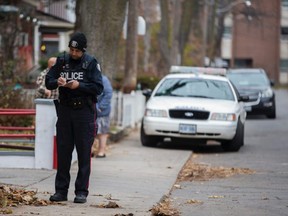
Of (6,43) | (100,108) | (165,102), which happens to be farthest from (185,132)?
(6,43)

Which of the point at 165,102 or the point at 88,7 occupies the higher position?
the point at 88,7

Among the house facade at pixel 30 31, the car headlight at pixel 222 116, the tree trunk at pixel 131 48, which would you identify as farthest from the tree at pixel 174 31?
the car headlight at pixel 222 116

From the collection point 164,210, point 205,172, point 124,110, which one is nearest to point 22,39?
point 124,110

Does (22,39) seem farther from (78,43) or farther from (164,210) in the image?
(164,210)

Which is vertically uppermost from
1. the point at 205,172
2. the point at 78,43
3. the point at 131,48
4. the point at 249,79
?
the point at 78,43

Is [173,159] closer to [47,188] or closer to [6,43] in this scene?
[47,188]

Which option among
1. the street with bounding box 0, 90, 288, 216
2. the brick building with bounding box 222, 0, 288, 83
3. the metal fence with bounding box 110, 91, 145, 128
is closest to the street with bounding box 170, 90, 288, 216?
the street with bounding box 0, 90, 288, 216

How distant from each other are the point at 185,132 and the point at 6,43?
8594mm

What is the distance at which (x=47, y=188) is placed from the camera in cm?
1074

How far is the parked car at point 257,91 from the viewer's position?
2817cm

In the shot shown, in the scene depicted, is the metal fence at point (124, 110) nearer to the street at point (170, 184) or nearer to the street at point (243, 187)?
the street at point (170, 184)

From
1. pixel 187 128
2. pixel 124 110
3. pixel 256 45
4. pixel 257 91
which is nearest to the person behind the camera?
pixel 187 128

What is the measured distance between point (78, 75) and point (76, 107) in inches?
14.0

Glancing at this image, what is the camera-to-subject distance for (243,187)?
39.0 feet
